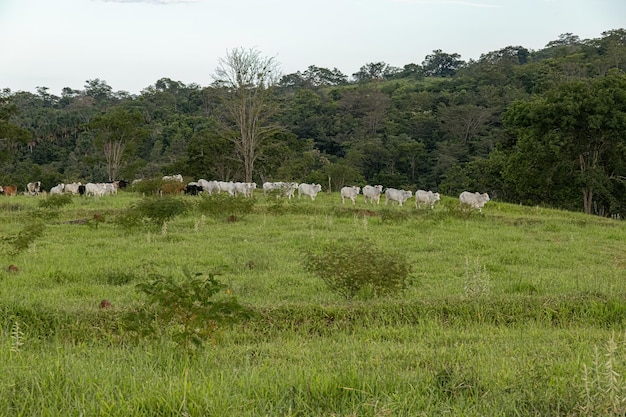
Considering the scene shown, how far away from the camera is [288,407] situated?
314 centimetres

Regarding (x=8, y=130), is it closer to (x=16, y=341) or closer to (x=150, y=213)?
(x=150, y=213)

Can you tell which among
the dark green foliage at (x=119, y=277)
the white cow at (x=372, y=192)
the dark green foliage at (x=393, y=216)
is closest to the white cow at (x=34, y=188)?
the white cow at (x=372, y=192)

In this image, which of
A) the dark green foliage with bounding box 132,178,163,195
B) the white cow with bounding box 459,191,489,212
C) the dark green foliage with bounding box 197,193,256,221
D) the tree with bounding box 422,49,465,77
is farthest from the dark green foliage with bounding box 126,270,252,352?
the tree with bounding box 422,49,465,77

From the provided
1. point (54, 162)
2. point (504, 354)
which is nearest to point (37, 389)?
point (504, 354)

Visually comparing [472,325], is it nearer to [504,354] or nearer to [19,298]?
[504,354]

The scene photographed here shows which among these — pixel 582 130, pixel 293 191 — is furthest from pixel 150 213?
pixel 582 130

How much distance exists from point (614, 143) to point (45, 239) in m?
24.4

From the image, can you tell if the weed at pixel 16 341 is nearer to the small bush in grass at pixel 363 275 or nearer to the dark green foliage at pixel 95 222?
the small bush in grass at pixel 363 275

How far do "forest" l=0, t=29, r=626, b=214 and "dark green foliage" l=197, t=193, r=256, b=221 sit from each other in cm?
1207

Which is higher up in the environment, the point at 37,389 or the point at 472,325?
the point at 37,389

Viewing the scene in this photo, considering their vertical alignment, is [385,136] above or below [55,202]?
above

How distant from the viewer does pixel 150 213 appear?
1543cm

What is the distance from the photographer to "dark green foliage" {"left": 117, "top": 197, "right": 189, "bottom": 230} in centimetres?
1492

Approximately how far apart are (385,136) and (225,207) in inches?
1570
